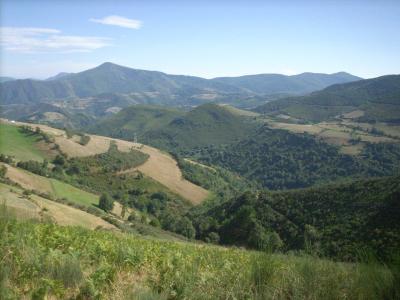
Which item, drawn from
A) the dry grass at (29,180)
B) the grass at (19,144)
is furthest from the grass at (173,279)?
the grass at (19,144)

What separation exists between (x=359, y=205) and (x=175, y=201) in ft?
230

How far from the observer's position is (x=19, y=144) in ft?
385

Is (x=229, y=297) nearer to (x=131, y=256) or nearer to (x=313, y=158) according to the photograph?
(x=131, y=256)

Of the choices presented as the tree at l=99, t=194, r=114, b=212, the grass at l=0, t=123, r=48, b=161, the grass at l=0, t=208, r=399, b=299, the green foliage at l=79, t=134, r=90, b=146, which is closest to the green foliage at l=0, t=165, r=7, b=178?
the tree at l=99, t=194, r=114, b=212

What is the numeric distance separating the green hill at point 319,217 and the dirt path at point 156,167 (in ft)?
Result: 170

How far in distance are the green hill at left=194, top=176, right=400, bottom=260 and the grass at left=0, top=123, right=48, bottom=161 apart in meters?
60.8

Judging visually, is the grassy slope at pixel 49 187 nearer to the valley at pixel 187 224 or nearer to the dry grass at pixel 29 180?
the dry grass at pixel 29 180

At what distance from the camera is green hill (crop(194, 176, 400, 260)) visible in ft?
153

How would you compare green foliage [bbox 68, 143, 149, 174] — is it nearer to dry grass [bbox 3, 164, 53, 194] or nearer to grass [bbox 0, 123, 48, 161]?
grass [bbox 0, 123, 48, 161]

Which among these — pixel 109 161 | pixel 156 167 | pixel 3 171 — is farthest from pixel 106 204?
pixel 156 167

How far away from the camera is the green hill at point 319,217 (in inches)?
1831

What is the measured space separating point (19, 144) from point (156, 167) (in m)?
46.9

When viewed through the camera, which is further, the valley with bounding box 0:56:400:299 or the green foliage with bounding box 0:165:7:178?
the green foliage with bounding box 0:165:7:178

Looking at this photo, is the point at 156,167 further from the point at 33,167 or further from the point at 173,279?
the point at 173,279
